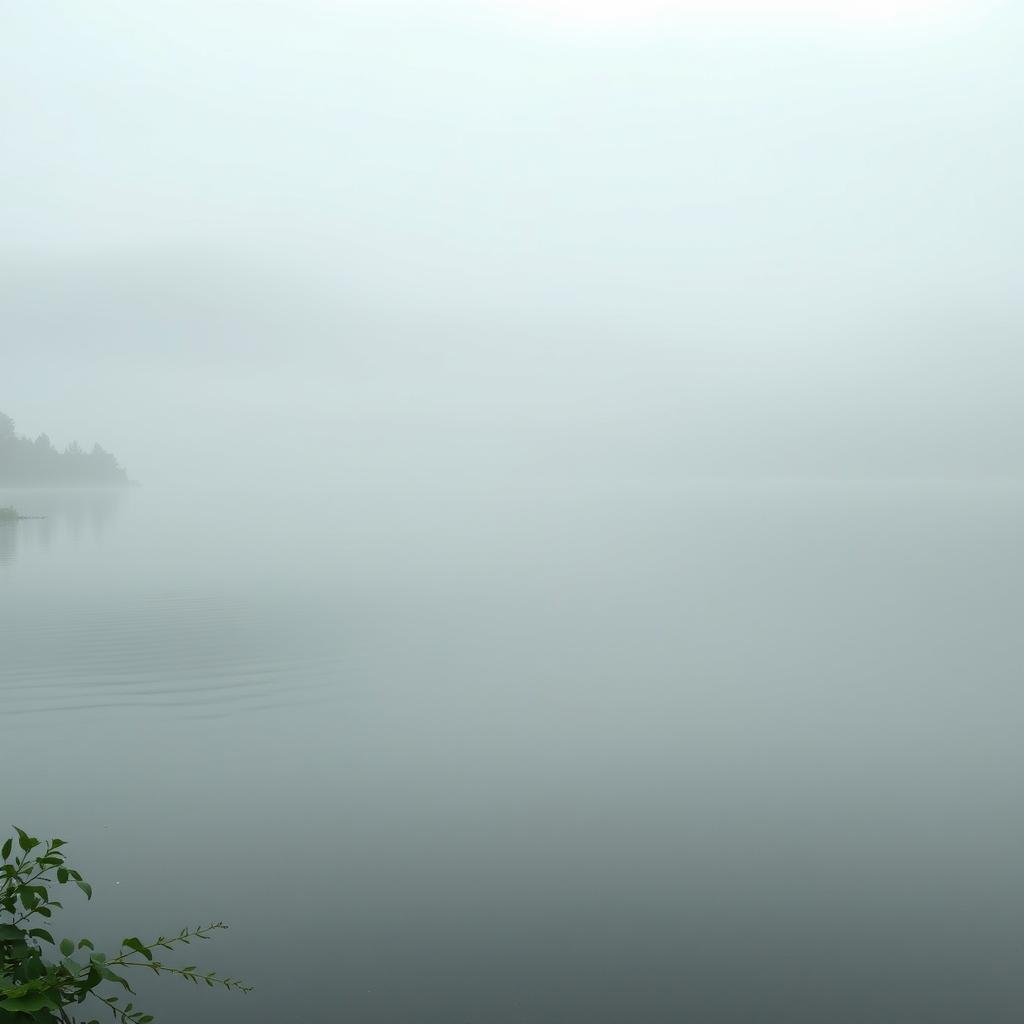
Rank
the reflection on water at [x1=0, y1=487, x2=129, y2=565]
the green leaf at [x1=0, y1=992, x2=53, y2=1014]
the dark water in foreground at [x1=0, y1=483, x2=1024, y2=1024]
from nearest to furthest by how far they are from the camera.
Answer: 1. the green leaf at [x1=0, y1=992, x2=53, y2=1014]
2. the dark water in foreground at [x1=0, y1=483, x2=1024, y2=1024]
3. the reflection on water at [x1=0, y1=487, x2=129, y2=565]

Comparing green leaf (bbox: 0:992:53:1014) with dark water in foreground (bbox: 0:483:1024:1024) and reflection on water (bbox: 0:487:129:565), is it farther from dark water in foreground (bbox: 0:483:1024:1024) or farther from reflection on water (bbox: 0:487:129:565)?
reflection on water (bbox: 0:487:129:565)

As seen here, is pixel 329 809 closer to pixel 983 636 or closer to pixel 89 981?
pixel 89 981

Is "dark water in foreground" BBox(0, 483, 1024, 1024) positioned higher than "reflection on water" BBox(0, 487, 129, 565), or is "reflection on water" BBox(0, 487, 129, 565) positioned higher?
"reflection on water" BBox(0, 487, 129, 565)

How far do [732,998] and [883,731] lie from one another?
15.1 m

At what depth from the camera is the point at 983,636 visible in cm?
4028

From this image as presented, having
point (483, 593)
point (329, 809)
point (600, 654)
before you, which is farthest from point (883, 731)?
point (483, 593)

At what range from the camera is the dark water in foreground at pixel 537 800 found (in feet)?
37.9

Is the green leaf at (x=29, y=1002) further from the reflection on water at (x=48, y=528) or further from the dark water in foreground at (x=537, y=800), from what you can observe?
the reflection on water at (x=48, y=528)

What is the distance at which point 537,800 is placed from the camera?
1808 cm

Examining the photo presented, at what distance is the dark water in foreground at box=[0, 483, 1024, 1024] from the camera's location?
11555 mm

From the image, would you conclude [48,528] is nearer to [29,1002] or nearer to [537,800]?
[537,800]

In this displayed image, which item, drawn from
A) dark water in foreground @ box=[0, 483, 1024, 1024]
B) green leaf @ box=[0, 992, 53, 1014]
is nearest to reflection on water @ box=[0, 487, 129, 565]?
dark water in foreground @ box=[0, 483, 1024, 1024]

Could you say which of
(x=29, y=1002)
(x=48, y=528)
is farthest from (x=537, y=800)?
(x=48, y=528)

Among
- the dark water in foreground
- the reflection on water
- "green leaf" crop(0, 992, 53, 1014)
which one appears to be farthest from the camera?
the reflection on water
